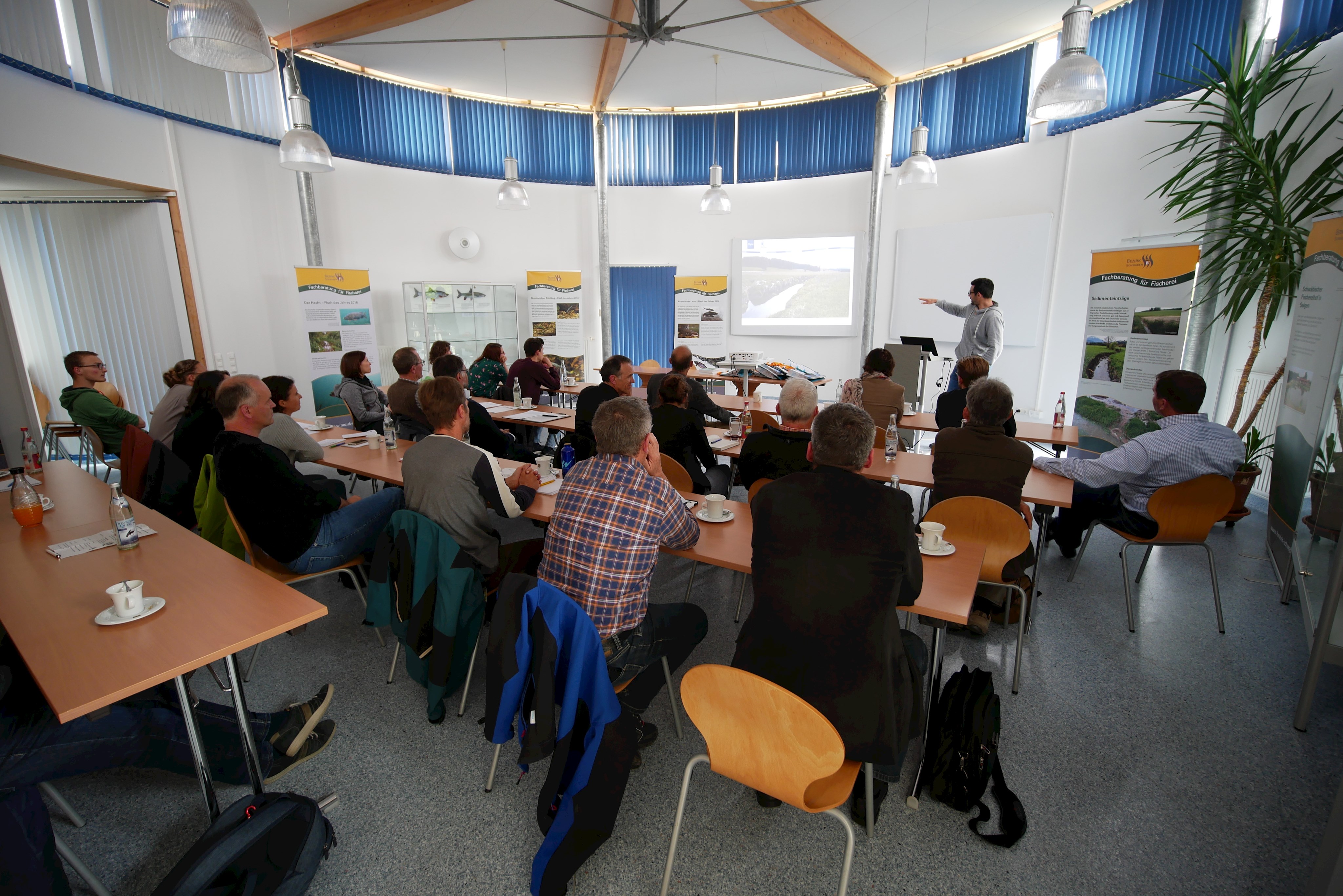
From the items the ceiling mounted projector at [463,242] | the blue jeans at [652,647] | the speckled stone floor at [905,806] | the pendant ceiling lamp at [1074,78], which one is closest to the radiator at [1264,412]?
the speckled stone floor at [905,806]

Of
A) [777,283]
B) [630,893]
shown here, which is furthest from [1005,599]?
[777,283]

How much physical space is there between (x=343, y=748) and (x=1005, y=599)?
314 centimetres

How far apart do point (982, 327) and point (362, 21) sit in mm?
6720

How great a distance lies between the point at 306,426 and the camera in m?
4.89

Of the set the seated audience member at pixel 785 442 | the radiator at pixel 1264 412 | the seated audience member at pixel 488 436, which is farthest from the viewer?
the radiator at pixel 1264 412

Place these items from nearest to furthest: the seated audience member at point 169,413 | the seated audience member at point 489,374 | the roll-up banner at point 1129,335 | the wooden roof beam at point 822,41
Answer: the seated audience member at point 169,413
the roll-up banner at point 1129,335
the wooden roof beam at point 822,41
the seated audience member at point 489,374

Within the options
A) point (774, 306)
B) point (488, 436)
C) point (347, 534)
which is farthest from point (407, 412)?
point (774, 306)

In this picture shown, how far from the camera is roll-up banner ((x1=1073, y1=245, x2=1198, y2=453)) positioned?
16.4 ft

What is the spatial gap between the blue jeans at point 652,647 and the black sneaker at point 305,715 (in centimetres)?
119

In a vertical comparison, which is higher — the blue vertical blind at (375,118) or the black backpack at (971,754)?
the blue vertical blind at (375,118)

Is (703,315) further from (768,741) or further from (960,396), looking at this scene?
(768,741)

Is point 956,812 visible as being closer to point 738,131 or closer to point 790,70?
point 790,70

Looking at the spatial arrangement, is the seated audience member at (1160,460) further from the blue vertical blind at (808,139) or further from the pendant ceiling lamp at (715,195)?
the blue vertical blind at (808,139)

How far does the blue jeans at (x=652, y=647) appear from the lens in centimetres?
212
